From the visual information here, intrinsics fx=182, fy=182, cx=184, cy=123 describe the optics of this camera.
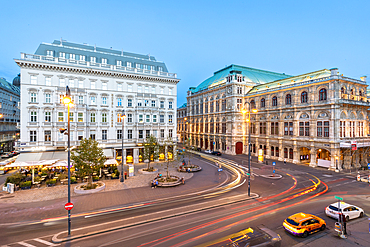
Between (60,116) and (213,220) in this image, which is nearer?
(213,220)

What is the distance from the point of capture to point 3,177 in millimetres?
32469

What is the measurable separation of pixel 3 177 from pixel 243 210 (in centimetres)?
4073

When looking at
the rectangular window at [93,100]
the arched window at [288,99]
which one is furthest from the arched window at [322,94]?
the rectangular window at [93,100]

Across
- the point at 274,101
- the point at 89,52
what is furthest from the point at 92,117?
the point at 274,101

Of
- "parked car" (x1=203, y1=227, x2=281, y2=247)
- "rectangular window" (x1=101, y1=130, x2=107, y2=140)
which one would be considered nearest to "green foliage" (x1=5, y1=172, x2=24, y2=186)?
"rectangular window" (x1=101, y1=130, x2=107, y2=140)

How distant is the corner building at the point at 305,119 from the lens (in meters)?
37.3

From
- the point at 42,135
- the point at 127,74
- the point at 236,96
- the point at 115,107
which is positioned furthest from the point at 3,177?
the point at 236,96

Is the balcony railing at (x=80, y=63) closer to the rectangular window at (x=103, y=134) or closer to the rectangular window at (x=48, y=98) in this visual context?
the rectangular window at (x=48, y=98)

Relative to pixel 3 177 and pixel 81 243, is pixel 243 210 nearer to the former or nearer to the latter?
pixel 81 243

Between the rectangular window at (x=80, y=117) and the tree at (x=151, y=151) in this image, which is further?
the rectangular window at (x=80, y=117)

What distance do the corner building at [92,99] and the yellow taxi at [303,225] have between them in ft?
105

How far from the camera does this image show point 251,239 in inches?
488

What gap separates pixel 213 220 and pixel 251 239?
14.7 feet

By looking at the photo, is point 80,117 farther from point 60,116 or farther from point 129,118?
point 129,118
